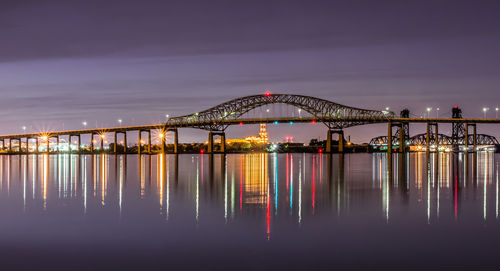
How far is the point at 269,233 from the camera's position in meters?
14.9

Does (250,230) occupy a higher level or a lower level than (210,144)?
lower

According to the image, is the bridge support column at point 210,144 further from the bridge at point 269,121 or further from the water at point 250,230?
the water at point 250,230

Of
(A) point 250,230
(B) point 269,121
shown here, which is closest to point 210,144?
(B) point 269,121

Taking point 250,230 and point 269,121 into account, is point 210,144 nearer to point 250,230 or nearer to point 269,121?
point 269,121

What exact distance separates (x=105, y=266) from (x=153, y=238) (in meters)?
2.87

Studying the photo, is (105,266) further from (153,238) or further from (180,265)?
(153,238)

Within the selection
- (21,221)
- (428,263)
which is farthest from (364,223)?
(21,221)

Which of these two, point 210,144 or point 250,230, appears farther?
point 210,144

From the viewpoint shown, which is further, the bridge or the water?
the bridge

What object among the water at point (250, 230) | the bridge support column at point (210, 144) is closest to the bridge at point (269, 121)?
the bridge support column at point (210, 144)

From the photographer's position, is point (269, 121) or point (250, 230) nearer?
point (250, 230)

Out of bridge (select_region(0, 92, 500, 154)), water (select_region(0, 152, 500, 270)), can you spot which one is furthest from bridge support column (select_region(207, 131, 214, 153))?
water (select_region(0, 152, 500, 270))

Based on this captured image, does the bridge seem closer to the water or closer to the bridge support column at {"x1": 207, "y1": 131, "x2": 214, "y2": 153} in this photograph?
the bridge support column at {"x1": 207, "y1": 131, "x2": 214, "y2": 153}

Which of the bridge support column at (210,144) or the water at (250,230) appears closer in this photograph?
the water at (250,230)
